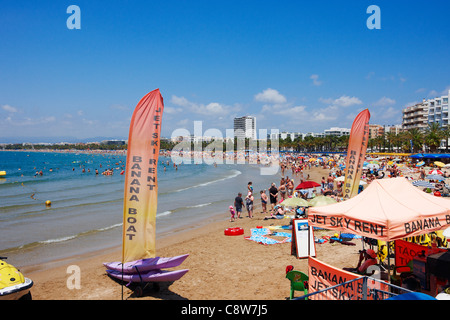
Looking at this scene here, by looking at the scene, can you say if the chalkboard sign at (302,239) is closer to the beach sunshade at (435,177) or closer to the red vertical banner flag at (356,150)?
the red vertical banner flag at (356,150)

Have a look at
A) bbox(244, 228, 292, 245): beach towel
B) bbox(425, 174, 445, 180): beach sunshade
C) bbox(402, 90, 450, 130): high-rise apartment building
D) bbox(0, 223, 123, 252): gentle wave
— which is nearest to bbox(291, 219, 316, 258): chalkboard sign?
bbox(244, 228, 292, 245): beach towel

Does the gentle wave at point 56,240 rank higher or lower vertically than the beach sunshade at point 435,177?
lower

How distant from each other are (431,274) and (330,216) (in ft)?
6.11

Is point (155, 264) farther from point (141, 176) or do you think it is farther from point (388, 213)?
point (388, 213)

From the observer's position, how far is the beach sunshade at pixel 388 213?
545 cm

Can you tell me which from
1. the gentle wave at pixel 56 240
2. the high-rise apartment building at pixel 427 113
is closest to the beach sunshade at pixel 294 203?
the gentle wave at pixel 56 240

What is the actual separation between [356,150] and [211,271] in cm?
601

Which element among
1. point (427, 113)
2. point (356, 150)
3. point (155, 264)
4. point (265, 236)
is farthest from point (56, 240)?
point (427, 113)

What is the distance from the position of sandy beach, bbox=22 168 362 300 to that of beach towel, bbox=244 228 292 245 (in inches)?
10.8

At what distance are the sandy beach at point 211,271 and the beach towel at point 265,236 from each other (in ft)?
0.90

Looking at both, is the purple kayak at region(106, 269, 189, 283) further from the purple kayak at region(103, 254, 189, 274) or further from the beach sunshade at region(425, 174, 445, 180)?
the beach sunshade at region(425, 174, 445, 180)

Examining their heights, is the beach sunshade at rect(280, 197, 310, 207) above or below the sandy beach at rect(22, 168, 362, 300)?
above

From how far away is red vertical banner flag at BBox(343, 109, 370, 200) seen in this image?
33.2ft
